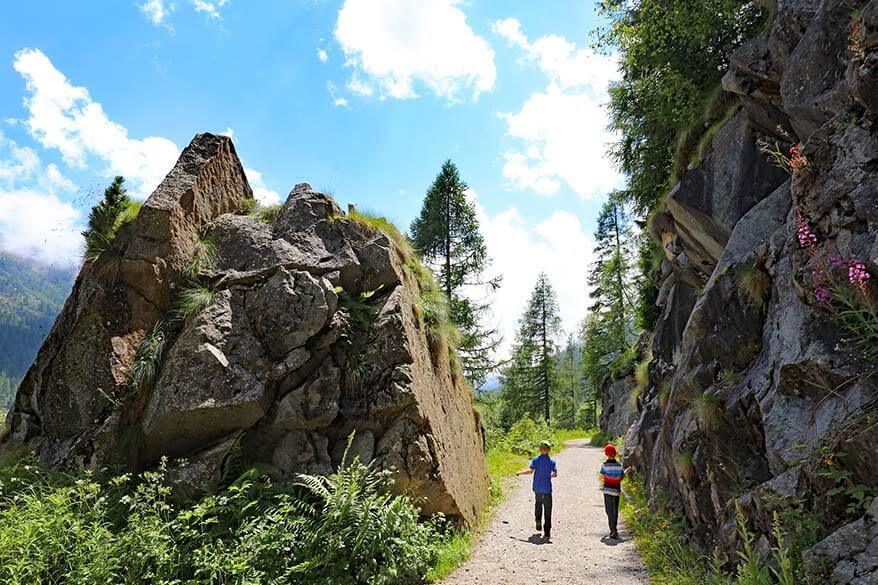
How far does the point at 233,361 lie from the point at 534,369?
4165 centimetres

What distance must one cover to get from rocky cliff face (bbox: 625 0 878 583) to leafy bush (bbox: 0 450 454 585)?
15.3ft

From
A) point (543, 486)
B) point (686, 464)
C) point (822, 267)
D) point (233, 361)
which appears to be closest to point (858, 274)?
point (822, 267)

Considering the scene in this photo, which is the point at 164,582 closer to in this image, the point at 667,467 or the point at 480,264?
the point at 667,467

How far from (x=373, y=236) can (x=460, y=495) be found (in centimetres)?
578

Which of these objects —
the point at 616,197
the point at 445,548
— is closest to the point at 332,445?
the point at 445,548

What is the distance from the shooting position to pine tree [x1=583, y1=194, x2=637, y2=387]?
35750mm

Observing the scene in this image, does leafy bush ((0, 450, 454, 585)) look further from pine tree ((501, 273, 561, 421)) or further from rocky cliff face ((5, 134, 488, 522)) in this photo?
pine tree ((501, 273, 561, 421))

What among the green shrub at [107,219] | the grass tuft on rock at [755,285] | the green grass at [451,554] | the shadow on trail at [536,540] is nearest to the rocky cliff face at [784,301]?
the grass tuft on rock at [755,285]

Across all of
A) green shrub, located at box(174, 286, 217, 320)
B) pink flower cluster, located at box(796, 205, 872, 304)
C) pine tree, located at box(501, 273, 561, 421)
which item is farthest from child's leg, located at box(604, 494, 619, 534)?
pine tree, located at box(501, 273, 561, 421)

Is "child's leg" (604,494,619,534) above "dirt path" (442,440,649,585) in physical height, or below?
above

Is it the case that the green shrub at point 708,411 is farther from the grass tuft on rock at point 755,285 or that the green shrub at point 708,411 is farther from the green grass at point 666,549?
the green grass at point 666,549

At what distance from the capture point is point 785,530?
4523 mm

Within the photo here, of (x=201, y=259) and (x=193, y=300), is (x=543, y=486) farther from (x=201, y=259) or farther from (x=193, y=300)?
(x=201, y=259)

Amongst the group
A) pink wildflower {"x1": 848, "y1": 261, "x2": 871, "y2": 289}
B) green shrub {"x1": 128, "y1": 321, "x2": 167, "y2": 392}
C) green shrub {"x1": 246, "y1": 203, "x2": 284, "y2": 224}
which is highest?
green shrub {"x1": 246, "y1": 203, "x2": 284, "y2": 224}
